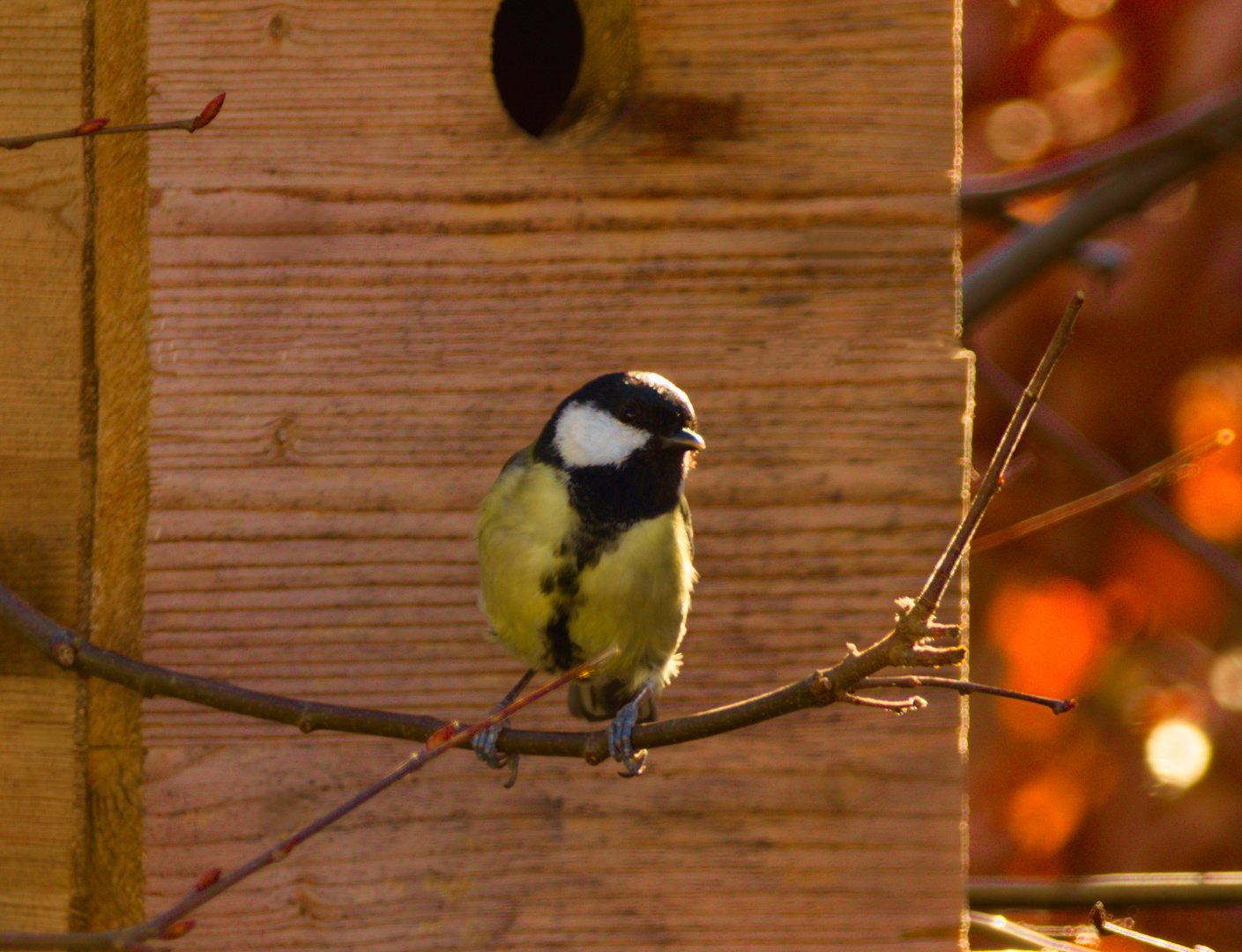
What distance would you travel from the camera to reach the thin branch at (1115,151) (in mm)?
2082

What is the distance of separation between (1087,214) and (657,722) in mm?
1337

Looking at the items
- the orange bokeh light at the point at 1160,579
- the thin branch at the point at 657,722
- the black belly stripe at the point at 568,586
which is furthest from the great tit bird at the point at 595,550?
the orange bokeh light at the point at 1160,579

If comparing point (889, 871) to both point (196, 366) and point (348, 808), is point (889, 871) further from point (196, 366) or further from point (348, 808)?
point (196, 366)

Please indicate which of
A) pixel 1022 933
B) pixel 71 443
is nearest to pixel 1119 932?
pixel 1022 933

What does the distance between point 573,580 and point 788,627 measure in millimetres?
285

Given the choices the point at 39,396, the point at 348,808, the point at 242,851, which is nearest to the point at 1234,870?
the point at 242,851

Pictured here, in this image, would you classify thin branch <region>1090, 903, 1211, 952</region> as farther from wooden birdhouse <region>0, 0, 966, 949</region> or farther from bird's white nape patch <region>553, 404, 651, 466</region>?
bird's white nape patch <region>553, 404, 651, 466</region>

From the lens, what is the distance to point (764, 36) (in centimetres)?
171

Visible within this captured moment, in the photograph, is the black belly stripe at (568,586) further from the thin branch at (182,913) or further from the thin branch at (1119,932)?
the thin branch at (1119,932)

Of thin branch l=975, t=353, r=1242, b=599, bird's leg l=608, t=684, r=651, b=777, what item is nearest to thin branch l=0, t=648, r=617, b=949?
bird's leg l=608, t=684, r=651, b=777

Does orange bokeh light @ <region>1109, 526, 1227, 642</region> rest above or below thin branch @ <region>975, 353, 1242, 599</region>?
below

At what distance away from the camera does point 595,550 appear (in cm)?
161

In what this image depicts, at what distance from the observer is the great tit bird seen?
5.14 feet

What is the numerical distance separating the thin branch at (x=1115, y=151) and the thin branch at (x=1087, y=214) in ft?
0.05
